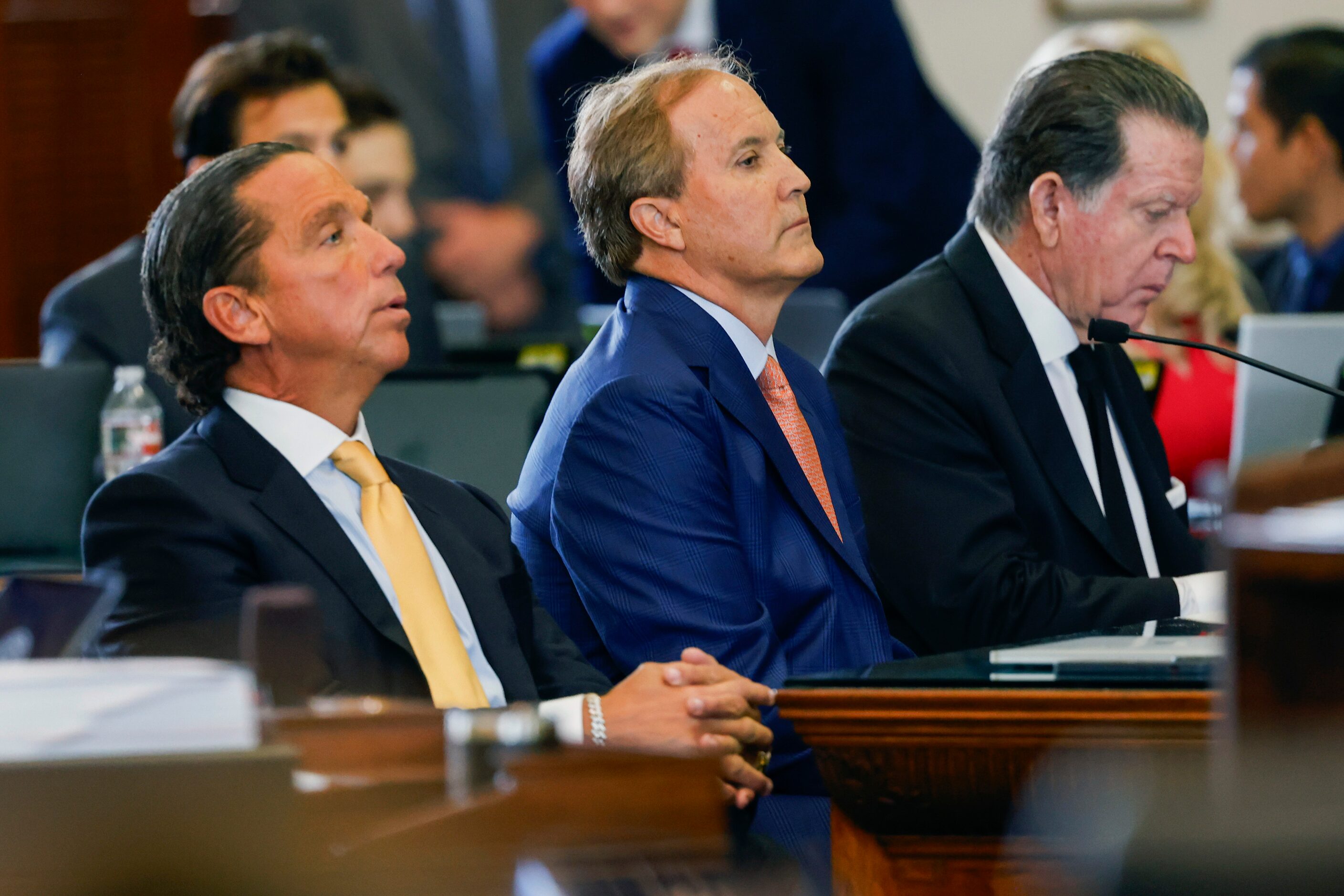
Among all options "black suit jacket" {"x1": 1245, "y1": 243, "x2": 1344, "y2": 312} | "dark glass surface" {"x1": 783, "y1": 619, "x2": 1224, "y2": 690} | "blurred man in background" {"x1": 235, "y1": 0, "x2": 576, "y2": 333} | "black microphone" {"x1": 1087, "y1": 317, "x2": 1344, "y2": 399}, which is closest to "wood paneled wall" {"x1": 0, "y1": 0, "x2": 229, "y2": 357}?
"blurred man in background" {"x1": 235, "y1": 0, "x2": 576, "y2": 333}

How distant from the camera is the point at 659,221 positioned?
5.90 feet

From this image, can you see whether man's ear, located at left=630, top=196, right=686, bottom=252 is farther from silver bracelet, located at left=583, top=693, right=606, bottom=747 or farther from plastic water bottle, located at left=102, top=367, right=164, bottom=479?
plastic water bottle, located at left=102, top=367, right=164, bottom=479

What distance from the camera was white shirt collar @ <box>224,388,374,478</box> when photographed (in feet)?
5.06

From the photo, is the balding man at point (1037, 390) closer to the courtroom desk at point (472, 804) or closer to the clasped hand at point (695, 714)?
the clasped hand at point (695, 714)

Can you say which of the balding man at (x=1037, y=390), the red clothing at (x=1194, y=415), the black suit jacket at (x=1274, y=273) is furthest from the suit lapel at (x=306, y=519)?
the black suit jacket at (x=1274, y=273)

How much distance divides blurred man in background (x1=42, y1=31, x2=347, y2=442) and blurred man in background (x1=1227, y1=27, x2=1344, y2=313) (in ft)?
7.53

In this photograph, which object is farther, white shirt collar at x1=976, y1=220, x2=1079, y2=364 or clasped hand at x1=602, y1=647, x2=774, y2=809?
white shirt collar at x1=976, y1=220, x2=1079, y2=364

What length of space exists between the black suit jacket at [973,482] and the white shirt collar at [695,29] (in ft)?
9.28

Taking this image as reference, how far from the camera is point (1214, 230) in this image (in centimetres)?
336

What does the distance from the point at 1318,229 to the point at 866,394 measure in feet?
8.25

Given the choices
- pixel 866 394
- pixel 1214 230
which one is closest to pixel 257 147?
pixel 866 394

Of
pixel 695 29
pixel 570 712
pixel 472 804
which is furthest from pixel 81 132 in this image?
pixel 472 804

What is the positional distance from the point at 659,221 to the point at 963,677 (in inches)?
28.7

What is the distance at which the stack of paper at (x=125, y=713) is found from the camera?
61 centimetres
